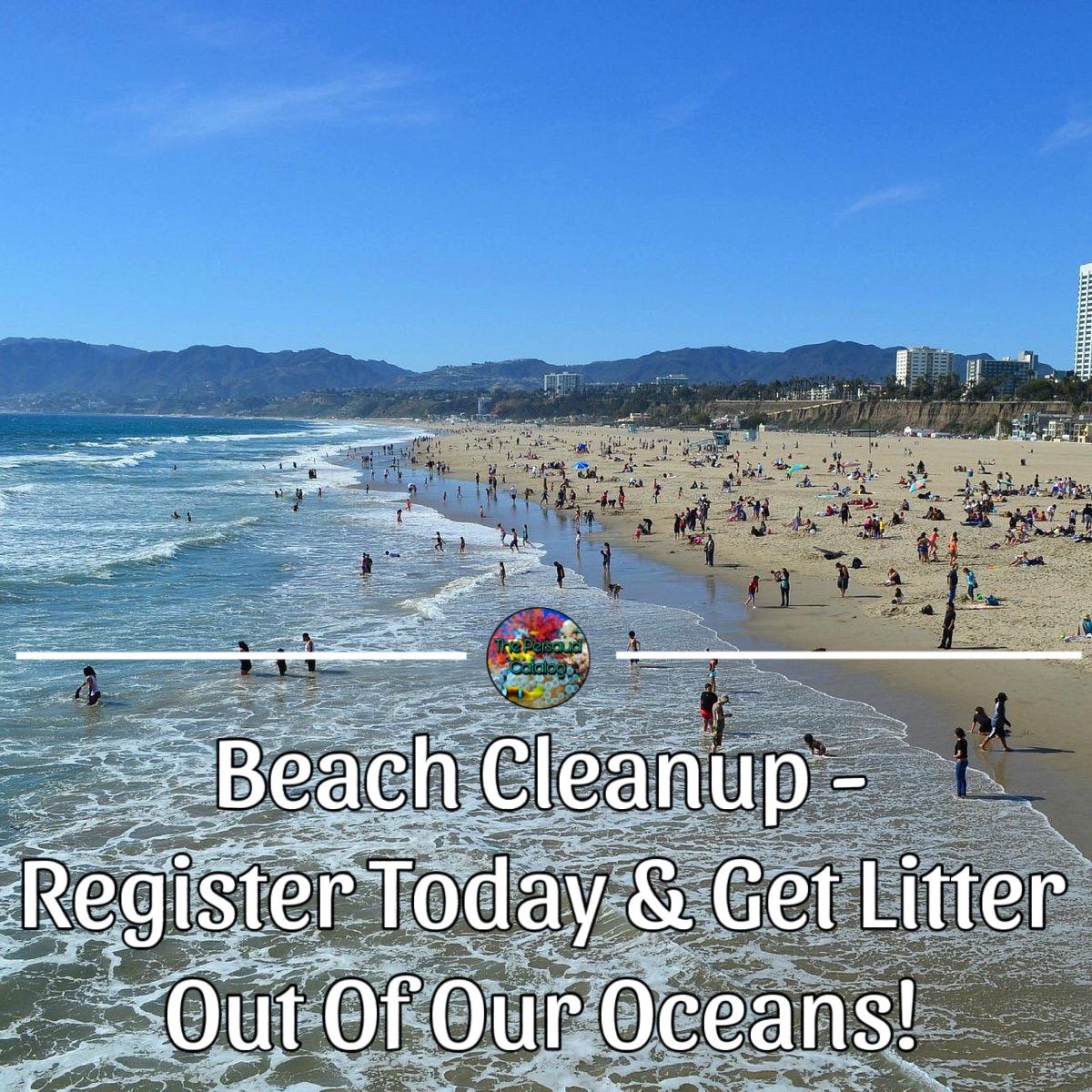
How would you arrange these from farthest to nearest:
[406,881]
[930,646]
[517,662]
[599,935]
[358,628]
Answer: [358,628] < [930,646] < [406,881] < [599,935] < [517,662]

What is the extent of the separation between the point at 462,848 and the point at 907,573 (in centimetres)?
1894

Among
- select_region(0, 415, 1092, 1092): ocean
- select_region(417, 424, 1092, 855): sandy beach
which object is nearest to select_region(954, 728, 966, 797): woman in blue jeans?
select_region(0, 415, 1092, 1092): ocean

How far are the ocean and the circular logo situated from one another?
290cm

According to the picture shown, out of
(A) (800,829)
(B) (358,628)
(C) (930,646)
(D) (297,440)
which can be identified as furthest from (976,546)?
(D) (297,440)

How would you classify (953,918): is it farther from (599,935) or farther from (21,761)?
(21,761)

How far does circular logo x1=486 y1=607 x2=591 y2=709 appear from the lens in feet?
21.1

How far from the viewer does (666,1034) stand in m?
7.51

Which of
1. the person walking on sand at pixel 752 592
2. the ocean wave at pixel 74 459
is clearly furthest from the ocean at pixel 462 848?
the ocean wave at pixel 74 459

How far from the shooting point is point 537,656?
6547 millimetres

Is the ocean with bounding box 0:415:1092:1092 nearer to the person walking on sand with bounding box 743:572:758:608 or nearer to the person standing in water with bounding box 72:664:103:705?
the person standing in water with bounding box 72:664:103:705

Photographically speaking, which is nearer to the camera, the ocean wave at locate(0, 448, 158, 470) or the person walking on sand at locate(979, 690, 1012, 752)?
the person walking on sand at locate(979, 690, 1012, 752)

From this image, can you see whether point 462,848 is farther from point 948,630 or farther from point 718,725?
point 948,630

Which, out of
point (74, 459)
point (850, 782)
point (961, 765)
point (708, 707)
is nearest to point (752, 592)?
point (708, 707)

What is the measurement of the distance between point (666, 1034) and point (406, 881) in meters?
3.46
